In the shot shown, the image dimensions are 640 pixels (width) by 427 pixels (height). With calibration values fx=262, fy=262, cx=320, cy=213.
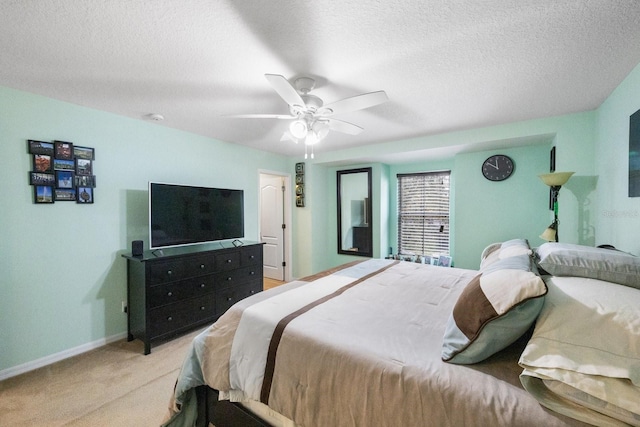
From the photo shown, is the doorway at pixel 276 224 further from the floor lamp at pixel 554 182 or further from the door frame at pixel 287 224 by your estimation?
the floor lamp at pixel 554 182

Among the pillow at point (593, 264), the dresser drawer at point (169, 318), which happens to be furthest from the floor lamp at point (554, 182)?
the dresser drawer at point (169, 318)

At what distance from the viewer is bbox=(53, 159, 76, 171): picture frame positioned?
240 cm

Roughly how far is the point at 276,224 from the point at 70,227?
308 cm

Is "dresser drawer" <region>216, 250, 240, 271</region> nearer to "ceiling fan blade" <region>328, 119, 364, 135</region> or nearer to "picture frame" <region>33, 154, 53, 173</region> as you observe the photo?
"picture frame" <region>33, 154, 53, 173</region>

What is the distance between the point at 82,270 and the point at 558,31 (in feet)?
13.5

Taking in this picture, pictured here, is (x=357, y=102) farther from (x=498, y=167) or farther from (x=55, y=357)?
(x=55, y=357)

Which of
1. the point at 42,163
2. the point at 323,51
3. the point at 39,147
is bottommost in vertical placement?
the point at 42,163

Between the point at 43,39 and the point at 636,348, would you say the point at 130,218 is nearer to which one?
the point at 43,39

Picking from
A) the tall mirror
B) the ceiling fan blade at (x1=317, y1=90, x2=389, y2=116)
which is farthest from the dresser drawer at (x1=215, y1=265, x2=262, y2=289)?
the ceiling fan blade at (x1=317, y1=90, x2=389, y2=116)

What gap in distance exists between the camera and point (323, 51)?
1631mm

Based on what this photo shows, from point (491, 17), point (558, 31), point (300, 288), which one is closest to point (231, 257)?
point (300, 288)

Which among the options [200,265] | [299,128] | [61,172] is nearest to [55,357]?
[200,265]

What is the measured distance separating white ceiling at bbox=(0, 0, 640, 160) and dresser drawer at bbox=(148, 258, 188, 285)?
5.10ft

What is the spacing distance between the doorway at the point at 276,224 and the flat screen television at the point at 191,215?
137 cm
